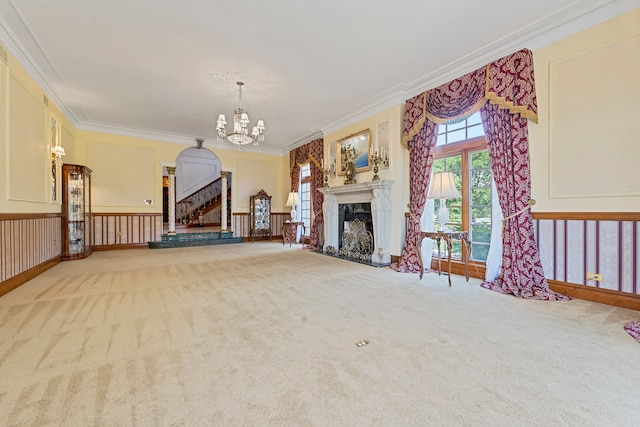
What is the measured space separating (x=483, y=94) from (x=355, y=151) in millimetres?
2843

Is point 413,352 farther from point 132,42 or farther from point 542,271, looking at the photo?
point 132,42

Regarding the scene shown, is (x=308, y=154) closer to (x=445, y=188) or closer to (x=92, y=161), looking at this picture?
(x=445, y=188)

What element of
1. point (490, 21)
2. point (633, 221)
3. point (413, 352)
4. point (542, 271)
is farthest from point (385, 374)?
point (490, 21)

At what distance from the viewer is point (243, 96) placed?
5.62 meters

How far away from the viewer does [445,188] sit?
4004 millimetres

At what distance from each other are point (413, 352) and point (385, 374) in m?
0.38

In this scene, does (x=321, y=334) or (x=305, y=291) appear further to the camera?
(x=305, y=291)

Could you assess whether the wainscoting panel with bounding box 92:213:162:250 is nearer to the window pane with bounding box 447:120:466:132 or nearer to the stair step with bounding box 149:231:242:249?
the stair step with bounding box 149:231:242:249

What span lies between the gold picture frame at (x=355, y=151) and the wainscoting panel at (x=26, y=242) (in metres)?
5.63

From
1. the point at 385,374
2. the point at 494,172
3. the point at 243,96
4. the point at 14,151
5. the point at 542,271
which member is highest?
the point at 243,96

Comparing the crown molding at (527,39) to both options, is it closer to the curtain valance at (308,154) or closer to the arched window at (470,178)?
the arched window at (470,178)

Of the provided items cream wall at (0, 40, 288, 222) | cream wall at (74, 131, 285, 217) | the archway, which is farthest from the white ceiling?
the archway

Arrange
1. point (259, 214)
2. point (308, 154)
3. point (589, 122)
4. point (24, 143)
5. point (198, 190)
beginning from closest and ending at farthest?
point (589, 122), point (24, 143), point (308, 154), point (259, 214), point (198, 190)

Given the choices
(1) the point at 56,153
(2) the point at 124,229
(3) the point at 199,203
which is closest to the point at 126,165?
(2) the point at 124,229
